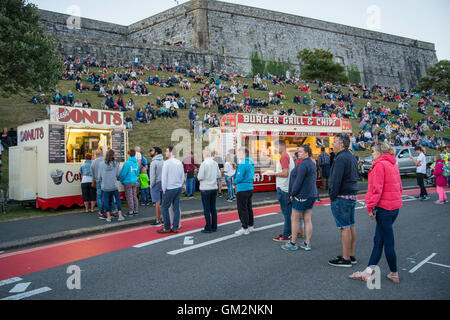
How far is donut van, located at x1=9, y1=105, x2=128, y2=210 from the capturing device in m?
10.3

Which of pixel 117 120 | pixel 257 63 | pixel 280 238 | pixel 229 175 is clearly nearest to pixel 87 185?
pixel 117 120

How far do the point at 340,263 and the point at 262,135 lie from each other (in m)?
9.78

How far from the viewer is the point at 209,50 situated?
4366 centimetres

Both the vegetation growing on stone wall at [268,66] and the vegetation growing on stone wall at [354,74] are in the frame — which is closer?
the vegetation growing on stone wall at [268,66]

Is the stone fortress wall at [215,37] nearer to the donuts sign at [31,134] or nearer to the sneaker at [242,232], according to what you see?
the donuts sign at [31,134]

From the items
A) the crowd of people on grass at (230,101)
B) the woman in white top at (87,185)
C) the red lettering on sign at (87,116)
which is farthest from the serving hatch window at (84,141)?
the crowd of people on grass at (230,101)

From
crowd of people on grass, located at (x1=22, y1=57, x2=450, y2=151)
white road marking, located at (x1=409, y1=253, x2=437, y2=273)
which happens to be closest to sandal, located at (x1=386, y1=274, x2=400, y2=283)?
white road marking, located at (x1=409, y1=253, x2=437, y2=273)

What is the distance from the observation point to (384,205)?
15.0 ft

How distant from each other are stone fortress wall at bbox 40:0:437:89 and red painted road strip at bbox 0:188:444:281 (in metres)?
33.0

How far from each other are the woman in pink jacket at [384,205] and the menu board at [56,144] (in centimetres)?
917

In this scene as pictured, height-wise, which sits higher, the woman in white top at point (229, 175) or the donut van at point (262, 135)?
the donut van at point (262, 135)

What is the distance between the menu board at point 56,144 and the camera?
10312 millimetres

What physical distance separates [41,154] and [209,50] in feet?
119
